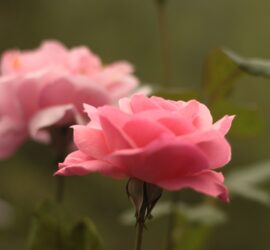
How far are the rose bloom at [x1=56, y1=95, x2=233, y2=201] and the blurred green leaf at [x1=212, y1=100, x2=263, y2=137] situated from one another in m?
0.19

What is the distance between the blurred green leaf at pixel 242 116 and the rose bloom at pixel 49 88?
0.06m

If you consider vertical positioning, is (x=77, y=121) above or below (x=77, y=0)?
above

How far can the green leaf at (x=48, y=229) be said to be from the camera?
37cm

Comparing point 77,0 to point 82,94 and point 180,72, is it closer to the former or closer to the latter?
point 180,72

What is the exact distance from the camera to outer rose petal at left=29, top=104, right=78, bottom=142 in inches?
14.8

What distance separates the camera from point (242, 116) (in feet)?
1.45

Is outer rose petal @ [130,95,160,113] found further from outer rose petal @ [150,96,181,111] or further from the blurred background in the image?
the blurred background

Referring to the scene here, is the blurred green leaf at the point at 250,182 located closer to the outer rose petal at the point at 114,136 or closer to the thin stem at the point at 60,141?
the thin stem at the point at 60,141

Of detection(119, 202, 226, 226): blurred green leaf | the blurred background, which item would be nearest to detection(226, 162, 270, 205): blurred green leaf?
detection(119, 202, 226, 226): blurred green leaf

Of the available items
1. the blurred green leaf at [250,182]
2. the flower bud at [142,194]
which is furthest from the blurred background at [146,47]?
the flower bud at [142,194]

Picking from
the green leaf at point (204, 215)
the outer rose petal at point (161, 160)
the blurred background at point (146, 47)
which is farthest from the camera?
the blurred background at point (146, 47)

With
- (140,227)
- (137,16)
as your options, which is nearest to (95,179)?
(137,16)

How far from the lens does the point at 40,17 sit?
1721 millimetres

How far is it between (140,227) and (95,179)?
134 cm
